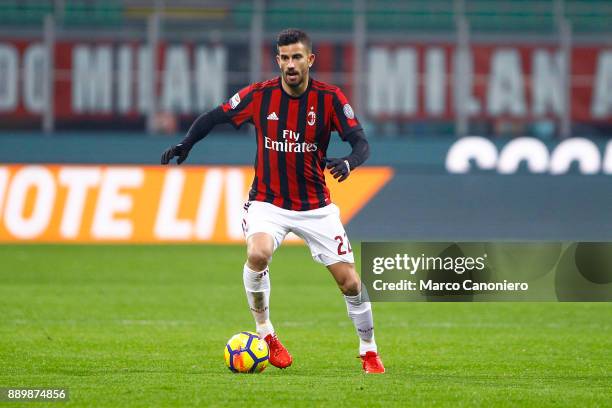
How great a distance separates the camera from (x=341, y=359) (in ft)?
26.7

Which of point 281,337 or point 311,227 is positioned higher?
point 311,227

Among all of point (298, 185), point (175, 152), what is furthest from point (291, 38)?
point (175, 152)

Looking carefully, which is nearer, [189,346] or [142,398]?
[142,398]

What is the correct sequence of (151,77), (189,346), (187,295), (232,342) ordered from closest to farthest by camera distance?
(232,342) < (189,346) < (187,295) < (151,77)

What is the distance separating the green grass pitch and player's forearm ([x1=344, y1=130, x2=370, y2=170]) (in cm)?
127

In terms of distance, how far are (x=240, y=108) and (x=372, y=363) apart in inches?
69.5

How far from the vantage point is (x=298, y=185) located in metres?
7.51

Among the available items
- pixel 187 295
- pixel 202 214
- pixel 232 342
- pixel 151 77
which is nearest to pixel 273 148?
pixel 232 342

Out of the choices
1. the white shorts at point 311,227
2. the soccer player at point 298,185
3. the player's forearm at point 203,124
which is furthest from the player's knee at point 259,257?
the player's forearm at point 203,124

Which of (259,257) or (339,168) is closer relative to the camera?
(339,168)

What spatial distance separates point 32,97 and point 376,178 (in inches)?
225

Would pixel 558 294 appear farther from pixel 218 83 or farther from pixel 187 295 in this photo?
pixel 218 83

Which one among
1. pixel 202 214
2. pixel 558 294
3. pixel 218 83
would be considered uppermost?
pixel 558 294

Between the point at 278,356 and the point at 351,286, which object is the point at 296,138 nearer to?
the point at 351,286
